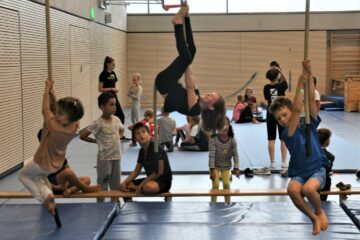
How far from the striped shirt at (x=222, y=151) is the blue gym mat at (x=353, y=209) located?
1.18m

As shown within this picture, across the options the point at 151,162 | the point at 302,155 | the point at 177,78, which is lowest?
the point at 151,162

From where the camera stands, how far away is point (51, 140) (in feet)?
13.0

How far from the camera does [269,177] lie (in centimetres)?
682

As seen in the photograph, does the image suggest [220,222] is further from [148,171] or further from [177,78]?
[177,78]

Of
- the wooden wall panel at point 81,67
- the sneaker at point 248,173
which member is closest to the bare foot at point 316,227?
the sneaker at point 248,173

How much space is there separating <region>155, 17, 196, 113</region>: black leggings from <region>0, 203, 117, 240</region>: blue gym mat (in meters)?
1.25

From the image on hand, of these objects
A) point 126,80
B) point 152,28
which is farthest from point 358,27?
point 126,80

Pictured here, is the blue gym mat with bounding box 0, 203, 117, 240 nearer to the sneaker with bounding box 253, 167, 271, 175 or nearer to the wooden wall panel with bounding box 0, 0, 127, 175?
the wooden wall panel with bounding box 0, 0, 127, 175

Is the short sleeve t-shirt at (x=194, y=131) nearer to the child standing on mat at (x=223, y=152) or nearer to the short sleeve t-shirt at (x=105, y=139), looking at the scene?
the child standing on mat at (x=223, y=152)

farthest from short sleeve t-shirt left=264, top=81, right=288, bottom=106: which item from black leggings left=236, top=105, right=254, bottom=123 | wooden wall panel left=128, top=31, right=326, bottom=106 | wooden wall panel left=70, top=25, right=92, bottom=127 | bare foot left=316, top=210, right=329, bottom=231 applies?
wooden wall panel left=128, top=31, right=326, bottom=106

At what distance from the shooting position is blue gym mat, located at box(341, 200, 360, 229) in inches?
179

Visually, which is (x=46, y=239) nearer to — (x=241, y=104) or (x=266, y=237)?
(x=266, y=237)

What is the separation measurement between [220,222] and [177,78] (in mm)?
1477

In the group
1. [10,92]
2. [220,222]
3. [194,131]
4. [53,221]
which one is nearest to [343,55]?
[194,131]
